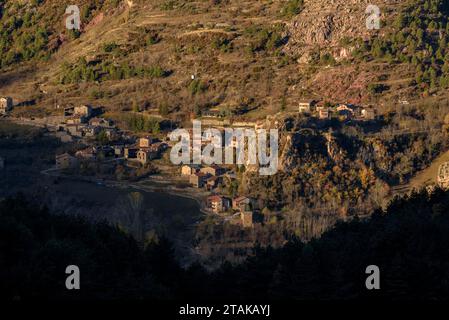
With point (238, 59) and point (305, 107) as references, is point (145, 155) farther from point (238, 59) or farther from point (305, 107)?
point (238, 59)

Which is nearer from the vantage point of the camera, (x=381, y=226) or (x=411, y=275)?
(x=411, y=275)

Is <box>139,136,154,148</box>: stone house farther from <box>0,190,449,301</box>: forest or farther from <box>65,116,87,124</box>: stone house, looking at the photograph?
<box>0,190,449,301</box>: forest

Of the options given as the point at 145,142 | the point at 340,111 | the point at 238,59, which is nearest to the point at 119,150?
the point at 145,142

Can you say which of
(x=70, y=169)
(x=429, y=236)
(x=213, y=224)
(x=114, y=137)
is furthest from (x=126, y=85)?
(x=429, y=236)

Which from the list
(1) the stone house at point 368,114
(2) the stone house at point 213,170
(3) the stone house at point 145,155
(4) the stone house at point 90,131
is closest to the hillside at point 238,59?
(1) the stone house at point 368,114

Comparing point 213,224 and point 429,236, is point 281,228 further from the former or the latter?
point 429,236

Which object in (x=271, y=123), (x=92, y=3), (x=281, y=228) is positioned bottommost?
(x=281, y=228)

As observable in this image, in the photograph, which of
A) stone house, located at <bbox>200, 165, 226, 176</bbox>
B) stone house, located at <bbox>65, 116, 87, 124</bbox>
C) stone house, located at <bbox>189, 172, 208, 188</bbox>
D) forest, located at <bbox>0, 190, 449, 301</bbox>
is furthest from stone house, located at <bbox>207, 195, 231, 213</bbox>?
stone house, located at <bbox>65, 116, 87, 124</bbox>
